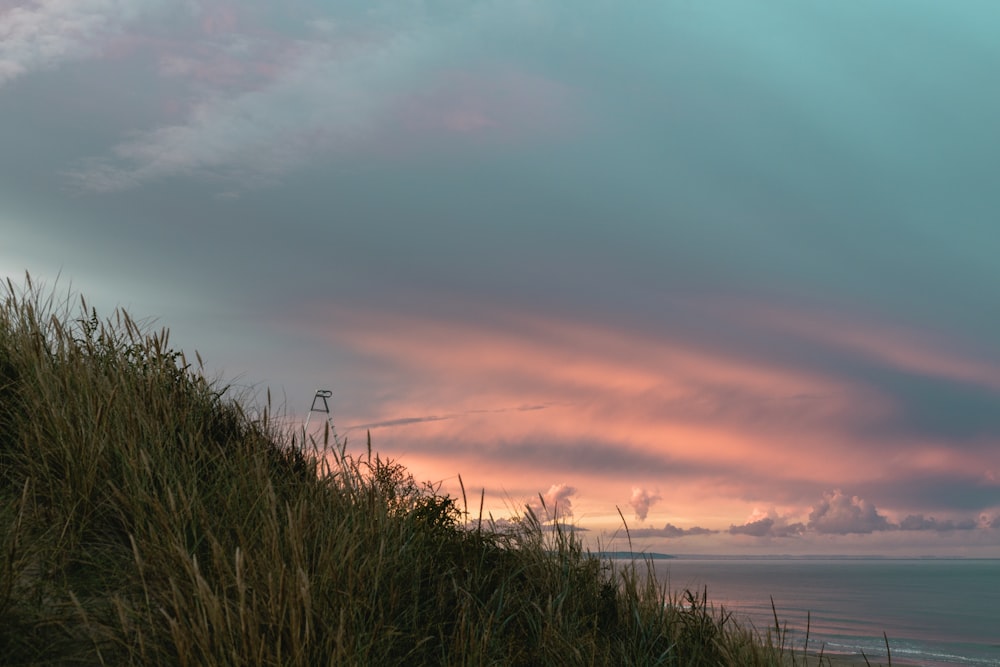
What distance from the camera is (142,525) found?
460 centimetres

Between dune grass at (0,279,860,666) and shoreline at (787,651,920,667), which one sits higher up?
dune grass at (0,279,860,666)

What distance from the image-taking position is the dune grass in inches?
150

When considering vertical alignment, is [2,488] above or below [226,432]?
below

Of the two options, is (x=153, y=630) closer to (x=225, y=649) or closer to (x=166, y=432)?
(x=225, y=649)

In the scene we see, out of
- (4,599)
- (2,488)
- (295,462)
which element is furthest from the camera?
(295,462)

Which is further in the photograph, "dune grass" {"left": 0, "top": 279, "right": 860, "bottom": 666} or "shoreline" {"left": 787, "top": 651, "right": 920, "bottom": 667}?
"shoreline" {"left": 787, "top": 651, "right": 920, "bottom": 667}

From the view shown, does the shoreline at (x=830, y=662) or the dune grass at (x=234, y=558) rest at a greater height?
the dune grass at (x=234, y=558)

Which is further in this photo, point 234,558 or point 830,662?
point 830,662

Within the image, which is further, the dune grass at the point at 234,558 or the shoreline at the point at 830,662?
the shoreline at the point at 830,662

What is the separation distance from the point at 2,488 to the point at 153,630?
2431 mm

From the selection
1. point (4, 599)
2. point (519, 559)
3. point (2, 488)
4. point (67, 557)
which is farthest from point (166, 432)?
point (519, 559)

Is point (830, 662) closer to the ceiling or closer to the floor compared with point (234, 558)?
closer to the floor

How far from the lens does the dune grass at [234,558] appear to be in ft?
12.5

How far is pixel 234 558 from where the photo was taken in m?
4.45
